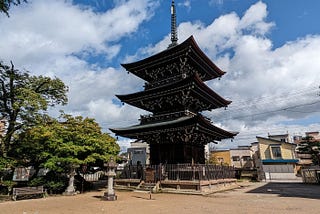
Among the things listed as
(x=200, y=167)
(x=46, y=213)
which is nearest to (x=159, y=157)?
(x=200, y=167)

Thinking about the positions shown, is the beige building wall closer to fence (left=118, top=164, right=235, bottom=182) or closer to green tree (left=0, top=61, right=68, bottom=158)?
fence (left=118, top=164, right=235, bottom=182)

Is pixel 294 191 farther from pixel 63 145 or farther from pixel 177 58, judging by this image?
pixel 63 145

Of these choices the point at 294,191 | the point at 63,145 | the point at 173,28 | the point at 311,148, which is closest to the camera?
the point at 63,145

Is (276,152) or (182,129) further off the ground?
(182,129)

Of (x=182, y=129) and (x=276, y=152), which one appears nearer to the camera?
(x=182, y=129)

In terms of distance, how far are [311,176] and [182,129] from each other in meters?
22.3

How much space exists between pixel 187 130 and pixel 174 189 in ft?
16.2

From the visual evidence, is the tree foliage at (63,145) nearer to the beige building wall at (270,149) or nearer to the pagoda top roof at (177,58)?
the pagoda top roof at (177,58)

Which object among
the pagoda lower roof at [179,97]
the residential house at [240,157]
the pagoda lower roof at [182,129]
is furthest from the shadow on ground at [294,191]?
the residential house at [240,157]

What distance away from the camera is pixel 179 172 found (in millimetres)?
18359

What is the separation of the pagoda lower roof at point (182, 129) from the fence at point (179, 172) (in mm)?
3009

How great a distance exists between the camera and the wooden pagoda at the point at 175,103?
1989 cm

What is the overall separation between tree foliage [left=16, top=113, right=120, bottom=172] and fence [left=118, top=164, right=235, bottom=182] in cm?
317

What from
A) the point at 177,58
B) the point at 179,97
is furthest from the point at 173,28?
the point at 179,97
